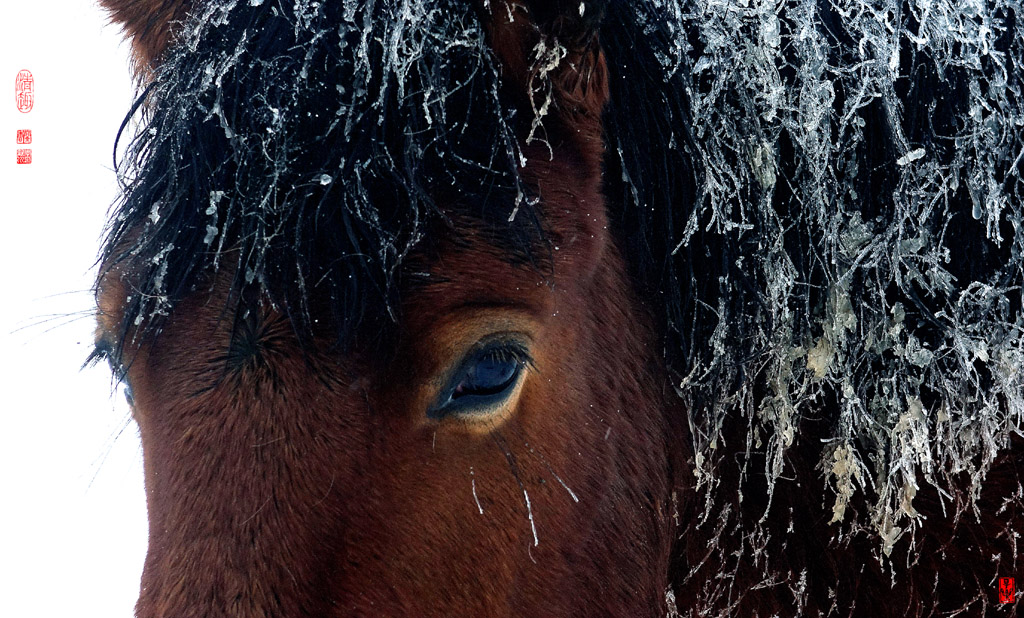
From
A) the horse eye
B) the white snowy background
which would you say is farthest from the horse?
the white snowy background

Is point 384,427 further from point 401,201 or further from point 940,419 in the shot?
point 940,419

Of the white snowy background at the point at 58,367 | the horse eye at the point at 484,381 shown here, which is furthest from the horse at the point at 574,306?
the white snowy background at the point at 58,367

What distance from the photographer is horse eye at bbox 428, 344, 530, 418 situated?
1141 mm

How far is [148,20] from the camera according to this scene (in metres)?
1.50

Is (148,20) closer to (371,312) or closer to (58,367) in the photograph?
(371,312)

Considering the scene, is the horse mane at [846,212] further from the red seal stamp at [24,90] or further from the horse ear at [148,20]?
the red seal stamp at [24,90]

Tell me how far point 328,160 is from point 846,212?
843mm

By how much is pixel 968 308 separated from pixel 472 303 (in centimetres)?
84

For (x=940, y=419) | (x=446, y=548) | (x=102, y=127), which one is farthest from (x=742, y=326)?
(x=102, y=127)

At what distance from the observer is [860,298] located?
1296mm

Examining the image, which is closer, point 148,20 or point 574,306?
point 574,306

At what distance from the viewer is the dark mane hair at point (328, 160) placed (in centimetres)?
111

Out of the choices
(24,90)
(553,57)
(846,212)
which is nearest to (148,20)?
(553,57)
